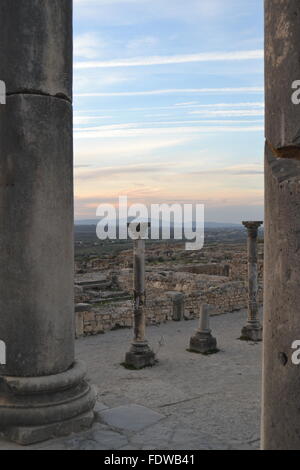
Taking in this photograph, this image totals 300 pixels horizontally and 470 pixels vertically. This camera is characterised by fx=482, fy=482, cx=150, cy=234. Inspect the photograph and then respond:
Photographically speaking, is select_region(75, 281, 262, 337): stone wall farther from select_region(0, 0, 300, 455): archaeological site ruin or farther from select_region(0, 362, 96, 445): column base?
select_region(0, 362, 96, 445): column base

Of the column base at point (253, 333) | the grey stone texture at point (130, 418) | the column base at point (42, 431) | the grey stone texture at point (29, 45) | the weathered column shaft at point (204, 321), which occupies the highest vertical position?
the grey stone texture at point (29, 45)

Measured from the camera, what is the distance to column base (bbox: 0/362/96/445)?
4035 mm

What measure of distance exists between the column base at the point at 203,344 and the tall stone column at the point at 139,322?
59.6 inches

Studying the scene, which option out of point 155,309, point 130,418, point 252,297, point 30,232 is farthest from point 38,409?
point 155,309

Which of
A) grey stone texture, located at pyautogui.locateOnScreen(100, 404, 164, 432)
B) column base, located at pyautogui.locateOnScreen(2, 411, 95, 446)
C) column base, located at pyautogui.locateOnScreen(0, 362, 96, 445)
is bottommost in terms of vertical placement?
grey stone texture, located at pyautogui.locateOnScreen(100, 404, 164, 432)

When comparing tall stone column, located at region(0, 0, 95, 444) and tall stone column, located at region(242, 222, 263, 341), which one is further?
tall stone column, located at region(242, 222, 263, 341)

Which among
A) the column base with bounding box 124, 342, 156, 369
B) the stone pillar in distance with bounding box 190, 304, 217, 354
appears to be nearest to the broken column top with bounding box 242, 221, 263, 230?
the stone pillar in distance with bounding box 190, 304, 217, 354

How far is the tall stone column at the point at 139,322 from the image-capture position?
1008 cm

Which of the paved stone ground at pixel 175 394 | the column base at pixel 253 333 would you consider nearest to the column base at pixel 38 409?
the paved stone ground at pixel 175 394

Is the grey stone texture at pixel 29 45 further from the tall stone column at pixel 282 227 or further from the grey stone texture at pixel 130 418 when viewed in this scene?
the grey stone texture at pixel 130 418

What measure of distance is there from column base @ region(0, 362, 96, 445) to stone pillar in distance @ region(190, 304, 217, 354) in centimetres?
730

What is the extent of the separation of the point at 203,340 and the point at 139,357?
1994 millimetres

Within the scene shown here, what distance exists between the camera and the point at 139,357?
10023 millimetres

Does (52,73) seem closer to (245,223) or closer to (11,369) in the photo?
(11,369)
